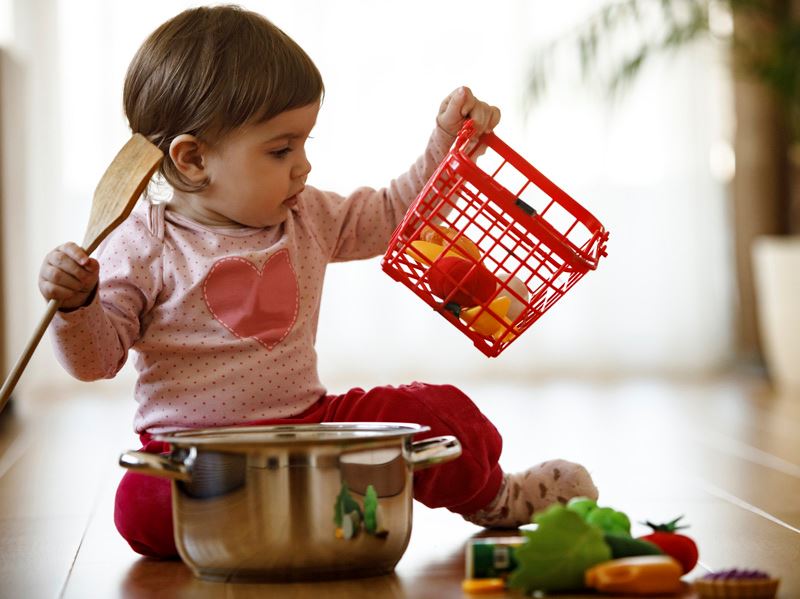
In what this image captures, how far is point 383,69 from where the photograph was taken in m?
3.19

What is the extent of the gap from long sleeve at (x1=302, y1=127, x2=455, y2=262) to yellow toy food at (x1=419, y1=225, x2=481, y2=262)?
18 cm

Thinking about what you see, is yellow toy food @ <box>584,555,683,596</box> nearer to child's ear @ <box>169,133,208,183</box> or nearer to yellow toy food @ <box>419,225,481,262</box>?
yellow toy food @ <box>419,225,481,262</box>

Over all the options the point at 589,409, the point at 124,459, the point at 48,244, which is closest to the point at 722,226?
the point at 589,409

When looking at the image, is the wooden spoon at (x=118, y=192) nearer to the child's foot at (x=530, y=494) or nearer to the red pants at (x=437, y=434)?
the red pants at (x=437, y=434)

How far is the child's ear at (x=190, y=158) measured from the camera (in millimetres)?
1226

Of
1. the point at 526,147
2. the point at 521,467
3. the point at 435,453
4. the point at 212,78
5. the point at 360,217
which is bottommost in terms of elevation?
the point at 521,467

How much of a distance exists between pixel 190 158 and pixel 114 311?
0.18m

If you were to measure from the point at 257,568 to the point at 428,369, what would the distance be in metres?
2.25

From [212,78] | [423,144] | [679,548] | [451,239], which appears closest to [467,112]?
[451,239]

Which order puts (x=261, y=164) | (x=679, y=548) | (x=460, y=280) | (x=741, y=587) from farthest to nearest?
1. (x=261, y=164)
2. (x=460, y=280)
3. (x=679, y=548)
4. (x=741, y=587)

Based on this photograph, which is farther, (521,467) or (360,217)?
(521,467)

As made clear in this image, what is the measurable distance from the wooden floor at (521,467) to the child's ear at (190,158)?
14.8 inches

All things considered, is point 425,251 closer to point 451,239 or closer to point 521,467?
point 451,239

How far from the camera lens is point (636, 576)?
3.00ft
